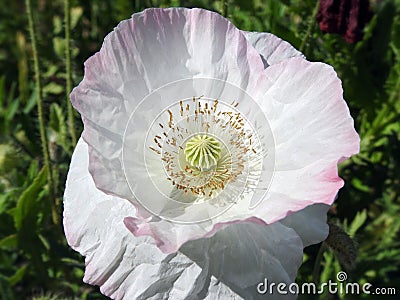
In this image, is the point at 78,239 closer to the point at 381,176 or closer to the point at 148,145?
the point at 148,145

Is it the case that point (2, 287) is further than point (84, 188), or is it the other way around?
point (2, 287)

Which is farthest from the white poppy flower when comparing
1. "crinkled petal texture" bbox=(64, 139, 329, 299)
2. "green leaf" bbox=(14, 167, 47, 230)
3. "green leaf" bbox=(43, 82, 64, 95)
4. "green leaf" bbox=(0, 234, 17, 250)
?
"green leaf" bbox=(43, 82, 64, 95)

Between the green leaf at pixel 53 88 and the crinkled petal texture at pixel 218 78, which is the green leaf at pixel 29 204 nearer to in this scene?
the crinkled petal texture at pixel 218 78

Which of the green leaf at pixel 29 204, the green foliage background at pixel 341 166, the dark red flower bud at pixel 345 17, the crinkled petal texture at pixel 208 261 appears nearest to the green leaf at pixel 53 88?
the green foliage background at pixel 341 166

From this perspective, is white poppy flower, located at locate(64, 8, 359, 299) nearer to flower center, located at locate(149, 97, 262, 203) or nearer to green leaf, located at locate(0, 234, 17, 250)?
flower center, located at locate(149, 97, 262, 203)

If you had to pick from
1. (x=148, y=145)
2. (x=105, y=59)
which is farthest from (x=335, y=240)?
(x=105, y=59)

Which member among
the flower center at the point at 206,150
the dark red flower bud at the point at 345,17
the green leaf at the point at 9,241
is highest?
the dark red flower bud at the point at 345,17

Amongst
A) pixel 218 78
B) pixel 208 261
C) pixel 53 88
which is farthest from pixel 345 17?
pixel 53 88
